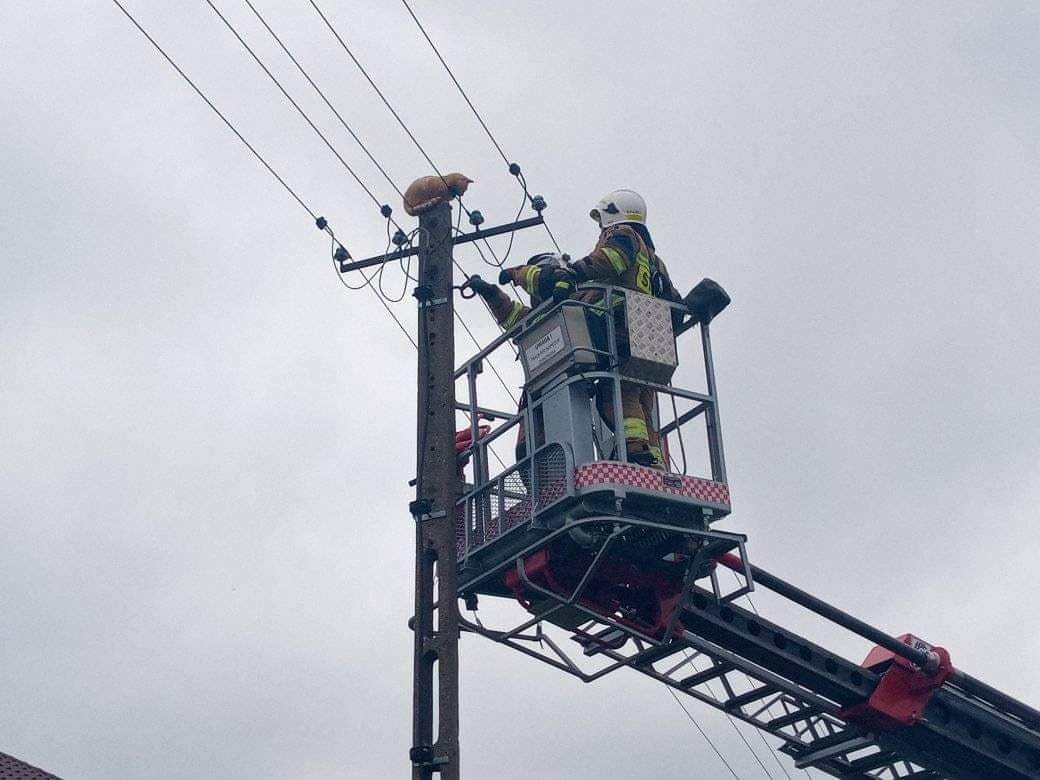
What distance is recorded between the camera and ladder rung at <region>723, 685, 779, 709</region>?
13961 millimetres

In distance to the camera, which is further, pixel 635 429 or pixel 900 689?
pixel 900 689

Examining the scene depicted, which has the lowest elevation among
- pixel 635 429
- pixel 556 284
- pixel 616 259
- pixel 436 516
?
pixel 436 516

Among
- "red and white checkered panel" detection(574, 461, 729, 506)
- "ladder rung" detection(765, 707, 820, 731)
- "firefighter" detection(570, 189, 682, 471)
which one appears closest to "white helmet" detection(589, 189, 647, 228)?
"firefighter" detection(570, 189, 682, 471)

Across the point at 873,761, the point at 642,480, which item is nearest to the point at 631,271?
the point at 642,480

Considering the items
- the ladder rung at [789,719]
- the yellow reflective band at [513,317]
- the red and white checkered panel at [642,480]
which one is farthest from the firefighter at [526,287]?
the ladder rung at [789,719]

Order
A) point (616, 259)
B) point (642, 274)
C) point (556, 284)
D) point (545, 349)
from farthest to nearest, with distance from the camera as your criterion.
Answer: point (642, 274)
point (616, 259)
point (545, 349)
point (556, 284)

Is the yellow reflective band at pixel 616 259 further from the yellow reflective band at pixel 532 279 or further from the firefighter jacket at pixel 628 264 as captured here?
the yellow reflective band at pixel 532 279

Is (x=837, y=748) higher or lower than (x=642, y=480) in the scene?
lower

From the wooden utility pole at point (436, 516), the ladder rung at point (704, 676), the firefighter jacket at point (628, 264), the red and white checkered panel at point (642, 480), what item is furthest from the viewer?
the ladder rung at point (704, 676)

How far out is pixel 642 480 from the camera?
11.2 meters

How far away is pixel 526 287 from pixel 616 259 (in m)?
0.80

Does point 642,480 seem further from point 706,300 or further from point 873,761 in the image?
point 873,761

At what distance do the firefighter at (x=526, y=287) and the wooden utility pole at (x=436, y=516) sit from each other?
22.3 inches

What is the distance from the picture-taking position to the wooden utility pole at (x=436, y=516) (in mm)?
9930
